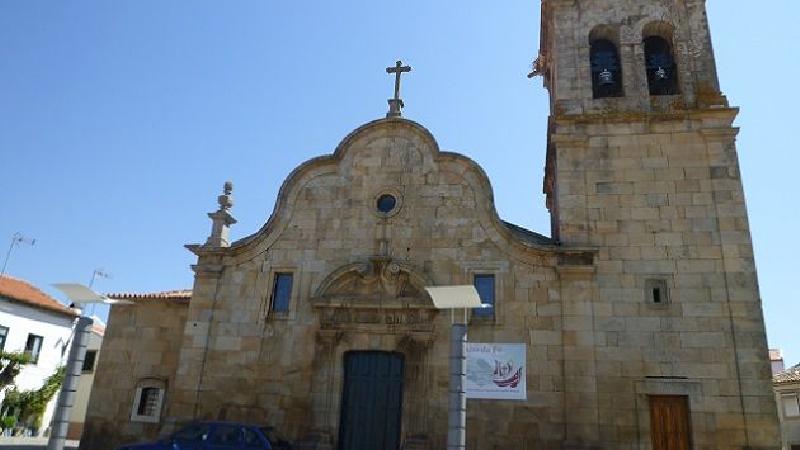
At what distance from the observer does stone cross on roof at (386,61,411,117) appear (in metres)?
15.9

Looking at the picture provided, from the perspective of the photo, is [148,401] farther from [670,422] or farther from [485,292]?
[670,422]

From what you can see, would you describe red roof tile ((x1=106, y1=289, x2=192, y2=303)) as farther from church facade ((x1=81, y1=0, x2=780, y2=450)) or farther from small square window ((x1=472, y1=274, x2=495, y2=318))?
small square window ((x1=472, y1=274, x2=495, y2=318))

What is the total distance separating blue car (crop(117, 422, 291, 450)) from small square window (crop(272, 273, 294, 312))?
3.40 m

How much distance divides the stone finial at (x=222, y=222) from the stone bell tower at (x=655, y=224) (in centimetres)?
875

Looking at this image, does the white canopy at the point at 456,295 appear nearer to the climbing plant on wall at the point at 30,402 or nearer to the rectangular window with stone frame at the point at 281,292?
A: the rectangular window with stone frame at the point at 281,292

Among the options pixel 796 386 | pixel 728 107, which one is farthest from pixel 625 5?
pixel 796 386

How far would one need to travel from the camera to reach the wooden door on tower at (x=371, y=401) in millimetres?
12984

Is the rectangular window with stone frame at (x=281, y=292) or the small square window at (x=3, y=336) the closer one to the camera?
the rectangular window with stone frame at (x=281, y=292)

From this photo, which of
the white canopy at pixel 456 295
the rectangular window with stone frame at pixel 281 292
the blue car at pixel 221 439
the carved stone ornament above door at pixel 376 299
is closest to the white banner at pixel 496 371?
the carved stone ornament above door at pixel 376 299

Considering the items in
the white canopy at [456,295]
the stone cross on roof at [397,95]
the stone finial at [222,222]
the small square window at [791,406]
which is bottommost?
the white canopy at [456,295]

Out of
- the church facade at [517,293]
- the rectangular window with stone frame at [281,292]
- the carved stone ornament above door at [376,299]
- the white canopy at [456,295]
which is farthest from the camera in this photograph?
the rectangular window with stone frame at [281,292]

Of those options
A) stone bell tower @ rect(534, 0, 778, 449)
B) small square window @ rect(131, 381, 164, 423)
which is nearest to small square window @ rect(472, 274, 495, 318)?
stone bell tower @ rect(534, 0, 778, 449)

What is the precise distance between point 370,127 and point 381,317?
518 cm

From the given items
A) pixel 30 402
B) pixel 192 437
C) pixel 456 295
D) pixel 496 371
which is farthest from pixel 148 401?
pixel 30 402
